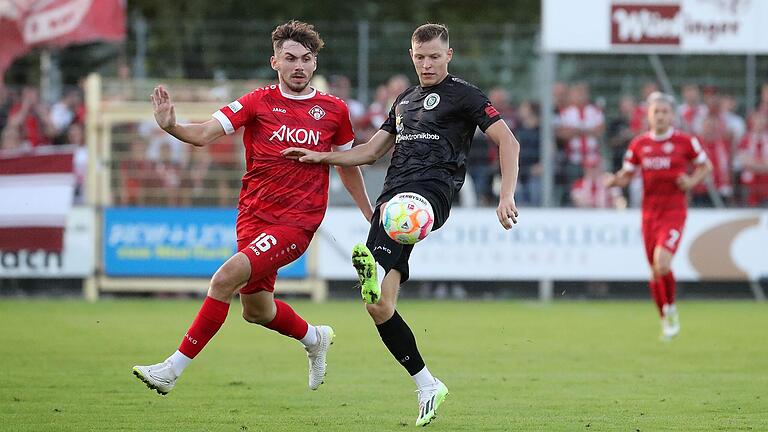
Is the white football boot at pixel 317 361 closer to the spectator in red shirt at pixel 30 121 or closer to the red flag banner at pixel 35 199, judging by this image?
the red flag banner at pixel 35 199

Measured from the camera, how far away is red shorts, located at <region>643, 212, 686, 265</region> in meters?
14.0

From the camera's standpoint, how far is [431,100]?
8180 millimetres

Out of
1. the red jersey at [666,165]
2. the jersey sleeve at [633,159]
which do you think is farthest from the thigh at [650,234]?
the jersey sleeve at [633,159]

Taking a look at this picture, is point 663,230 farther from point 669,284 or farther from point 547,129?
point 547,129

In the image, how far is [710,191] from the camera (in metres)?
19.4

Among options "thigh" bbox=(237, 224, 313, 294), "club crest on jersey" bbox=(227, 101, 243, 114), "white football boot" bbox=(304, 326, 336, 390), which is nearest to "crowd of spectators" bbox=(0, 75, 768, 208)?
"white football boot" bbox=(304, 326, 336, 390)

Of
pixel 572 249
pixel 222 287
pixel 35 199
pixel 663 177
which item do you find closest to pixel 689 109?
pixel 572 249

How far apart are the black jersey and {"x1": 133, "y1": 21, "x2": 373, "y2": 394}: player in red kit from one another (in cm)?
56

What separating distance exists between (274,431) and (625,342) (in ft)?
21.4

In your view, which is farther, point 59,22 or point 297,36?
point 59,22

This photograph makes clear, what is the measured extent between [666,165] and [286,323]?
22.0ft

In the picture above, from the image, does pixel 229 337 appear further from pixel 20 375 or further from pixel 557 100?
pixel 557 100

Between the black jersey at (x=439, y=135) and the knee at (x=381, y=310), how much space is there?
66cm

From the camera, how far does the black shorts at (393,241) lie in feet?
25.8
